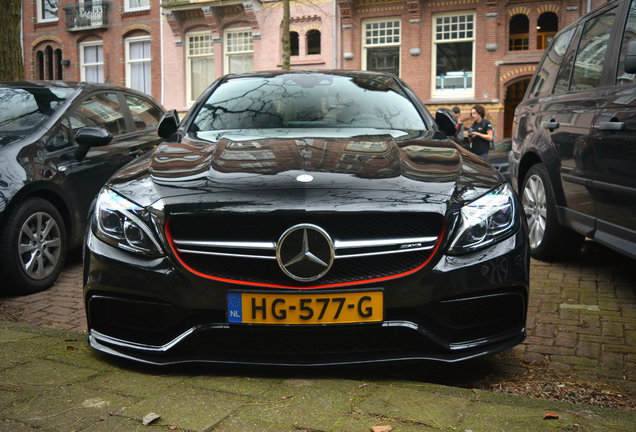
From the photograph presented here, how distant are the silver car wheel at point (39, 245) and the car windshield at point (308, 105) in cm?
164

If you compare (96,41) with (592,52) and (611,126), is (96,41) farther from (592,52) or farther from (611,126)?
(611,126)

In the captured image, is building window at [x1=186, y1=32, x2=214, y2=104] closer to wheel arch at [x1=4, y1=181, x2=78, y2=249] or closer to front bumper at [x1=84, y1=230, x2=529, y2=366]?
wheel arch at [x1=4, y1=181, x2=78, y2=249]

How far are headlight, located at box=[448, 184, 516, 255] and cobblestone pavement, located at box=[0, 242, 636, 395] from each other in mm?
746

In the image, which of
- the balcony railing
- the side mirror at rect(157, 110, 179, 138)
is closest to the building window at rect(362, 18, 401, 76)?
the balcony railing

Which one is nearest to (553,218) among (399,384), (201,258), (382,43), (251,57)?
(399,384)

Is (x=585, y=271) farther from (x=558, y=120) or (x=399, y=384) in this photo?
(x=399, y=384)

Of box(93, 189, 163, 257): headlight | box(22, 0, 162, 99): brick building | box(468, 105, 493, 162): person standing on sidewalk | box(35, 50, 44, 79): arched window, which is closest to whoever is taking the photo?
box(93, 189, 163, 257): headlight

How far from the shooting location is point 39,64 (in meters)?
30.1

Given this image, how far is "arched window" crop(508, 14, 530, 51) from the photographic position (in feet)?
72.6

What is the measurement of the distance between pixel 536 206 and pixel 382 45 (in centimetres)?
1902

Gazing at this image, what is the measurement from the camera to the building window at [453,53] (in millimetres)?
22469

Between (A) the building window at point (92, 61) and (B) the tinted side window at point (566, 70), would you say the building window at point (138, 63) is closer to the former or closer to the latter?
(A) the building window at point (92, 61)

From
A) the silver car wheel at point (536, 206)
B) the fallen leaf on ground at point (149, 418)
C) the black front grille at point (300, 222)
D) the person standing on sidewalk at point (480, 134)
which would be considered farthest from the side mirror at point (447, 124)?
the person standing on sidewalk at point (480, 134)

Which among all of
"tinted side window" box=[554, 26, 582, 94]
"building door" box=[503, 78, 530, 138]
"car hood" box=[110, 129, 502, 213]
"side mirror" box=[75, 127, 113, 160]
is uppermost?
"building door" box=[503, 78, 530, 138]
